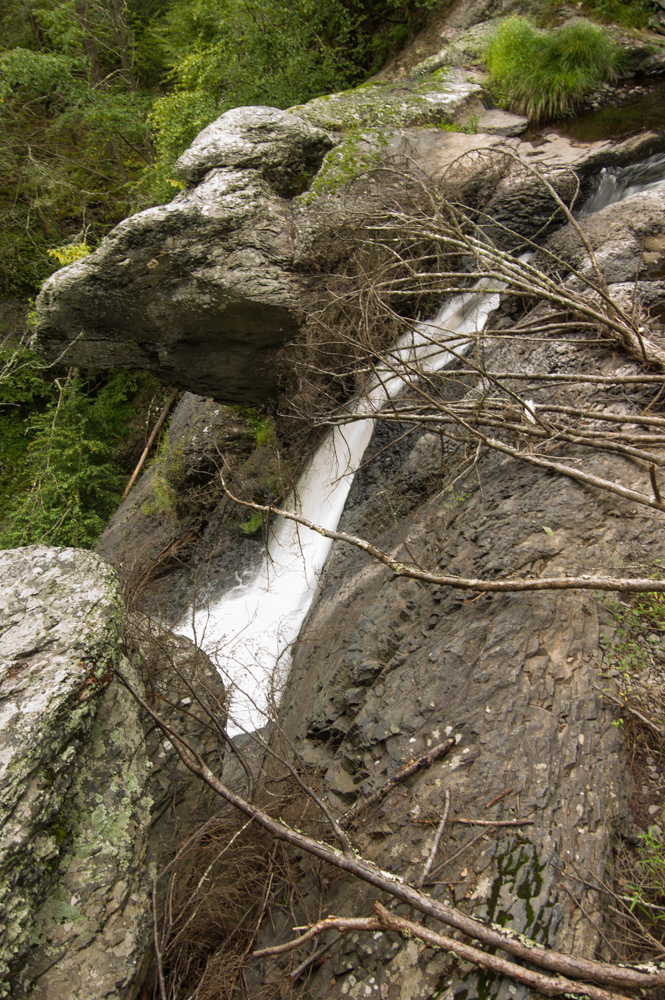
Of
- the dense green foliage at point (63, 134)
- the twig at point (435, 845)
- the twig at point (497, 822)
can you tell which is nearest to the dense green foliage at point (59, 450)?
the dense green foliage at point (63, 134)

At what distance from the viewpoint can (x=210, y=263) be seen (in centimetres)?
614

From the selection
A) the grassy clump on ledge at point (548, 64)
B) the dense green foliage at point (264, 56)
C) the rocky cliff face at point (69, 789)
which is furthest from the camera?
the dense green foliage at point (264, 56)

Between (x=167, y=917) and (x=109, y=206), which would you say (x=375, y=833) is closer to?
(x=167, y=917)

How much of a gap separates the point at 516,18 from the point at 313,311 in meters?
5.34

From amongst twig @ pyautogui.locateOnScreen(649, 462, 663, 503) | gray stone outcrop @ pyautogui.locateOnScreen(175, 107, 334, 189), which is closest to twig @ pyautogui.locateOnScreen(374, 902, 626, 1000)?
twig @ pyautogui.locateOnScreen(649, 462, 663, 503)

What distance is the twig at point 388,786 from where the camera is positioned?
3.28 meters

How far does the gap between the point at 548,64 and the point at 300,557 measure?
7.11 metres

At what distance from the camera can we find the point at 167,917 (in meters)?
3.14

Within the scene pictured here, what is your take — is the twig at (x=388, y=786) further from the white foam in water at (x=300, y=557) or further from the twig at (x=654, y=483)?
the white foam in water at (x=300, y=557)

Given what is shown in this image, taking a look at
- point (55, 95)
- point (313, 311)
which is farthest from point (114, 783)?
point (55, 95)

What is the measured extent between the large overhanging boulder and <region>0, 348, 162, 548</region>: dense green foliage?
9.98 feet

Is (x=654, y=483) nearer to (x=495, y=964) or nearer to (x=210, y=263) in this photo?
(x=495, y=964)

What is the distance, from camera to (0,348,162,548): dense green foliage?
30.5 ft

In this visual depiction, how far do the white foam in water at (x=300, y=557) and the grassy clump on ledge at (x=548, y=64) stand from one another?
2894mm
